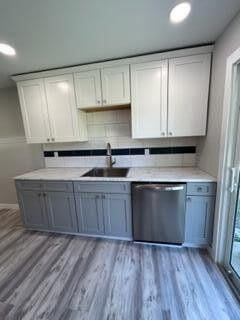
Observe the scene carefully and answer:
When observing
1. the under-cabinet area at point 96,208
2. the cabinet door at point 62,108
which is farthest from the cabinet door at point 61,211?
the cabinet door at point 62,108

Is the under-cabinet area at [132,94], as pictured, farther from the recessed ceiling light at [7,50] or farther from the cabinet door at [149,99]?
the recessed ceiling light at [7,50]

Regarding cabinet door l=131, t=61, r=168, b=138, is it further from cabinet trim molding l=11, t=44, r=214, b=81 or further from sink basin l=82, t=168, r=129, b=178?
sink basin l=82, t=168, r=129, b=178

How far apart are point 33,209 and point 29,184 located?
41cm

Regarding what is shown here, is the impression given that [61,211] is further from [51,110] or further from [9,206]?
[9,206]

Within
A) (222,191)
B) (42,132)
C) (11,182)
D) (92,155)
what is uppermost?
(42,132)

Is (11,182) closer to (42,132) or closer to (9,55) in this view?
(42,132)

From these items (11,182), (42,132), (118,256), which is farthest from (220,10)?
(11,182)

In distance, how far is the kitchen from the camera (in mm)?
1356

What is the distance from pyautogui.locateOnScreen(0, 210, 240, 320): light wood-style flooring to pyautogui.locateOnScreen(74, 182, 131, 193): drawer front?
2.50 ft

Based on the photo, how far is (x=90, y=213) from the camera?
2143 mm

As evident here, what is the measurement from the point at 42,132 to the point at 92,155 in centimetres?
87

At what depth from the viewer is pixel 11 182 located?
3.21 meters

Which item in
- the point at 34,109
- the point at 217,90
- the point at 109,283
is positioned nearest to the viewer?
the point at 109,283

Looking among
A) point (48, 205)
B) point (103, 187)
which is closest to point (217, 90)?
point (103, 187)
